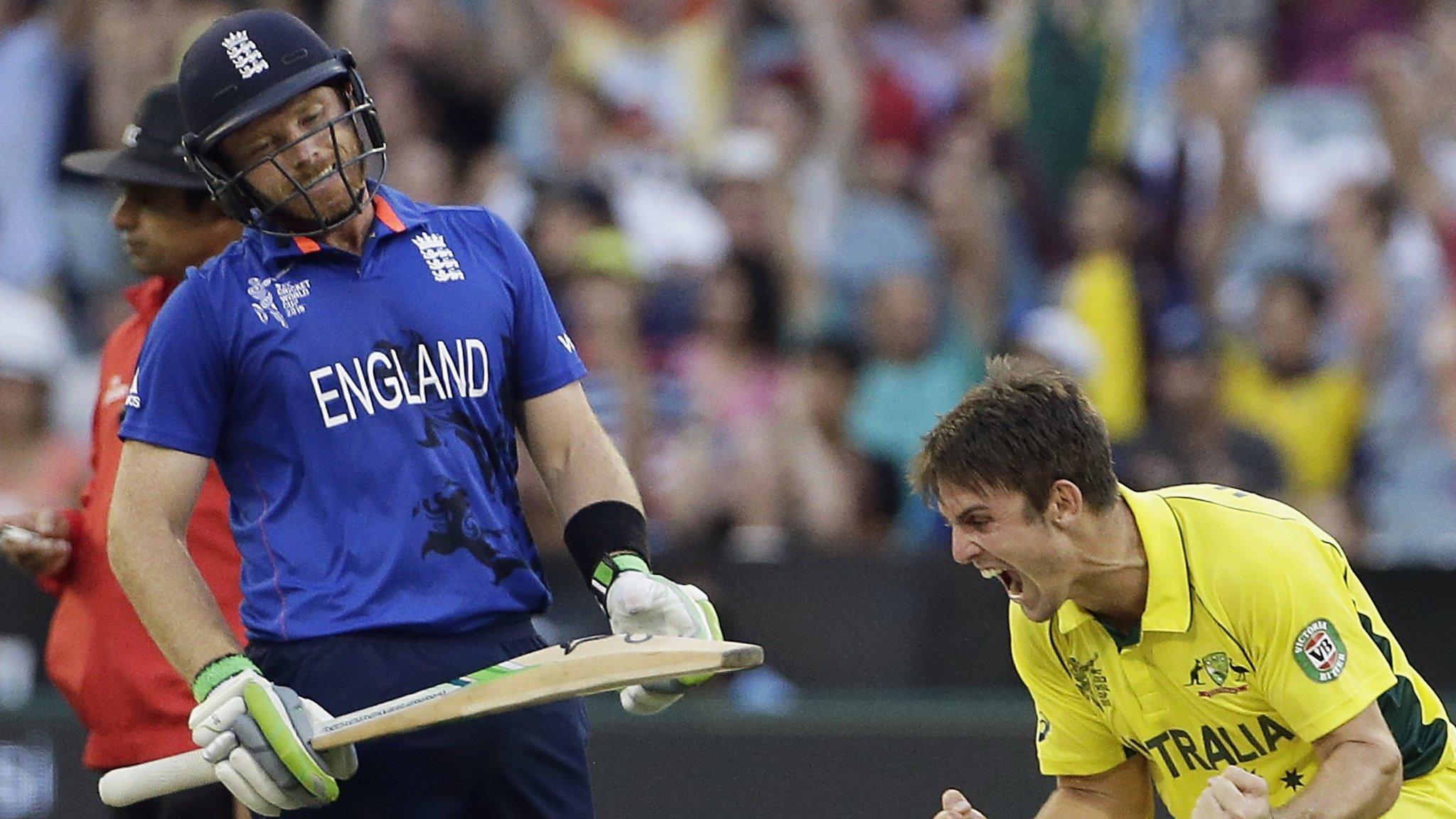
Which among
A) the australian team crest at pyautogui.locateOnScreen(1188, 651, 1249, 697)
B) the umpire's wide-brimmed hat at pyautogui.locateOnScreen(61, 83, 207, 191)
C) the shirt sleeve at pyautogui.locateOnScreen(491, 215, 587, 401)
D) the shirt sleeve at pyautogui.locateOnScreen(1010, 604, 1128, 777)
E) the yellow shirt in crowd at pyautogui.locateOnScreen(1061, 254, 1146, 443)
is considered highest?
the umpire's wide-brimmed hat at pyautogui.locateOnScreen(61, 83, 207, 191)

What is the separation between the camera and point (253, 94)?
3.49 m

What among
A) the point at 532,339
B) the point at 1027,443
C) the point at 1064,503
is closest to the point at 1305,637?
the point at 1064,503

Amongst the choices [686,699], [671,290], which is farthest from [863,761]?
[671,290]

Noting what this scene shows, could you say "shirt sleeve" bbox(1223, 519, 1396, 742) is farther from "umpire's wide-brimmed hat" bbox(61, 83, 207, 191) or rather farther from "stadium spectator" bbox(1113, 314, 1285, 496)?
"stadium spectator" bbox(1113, 314, 1285, 496)

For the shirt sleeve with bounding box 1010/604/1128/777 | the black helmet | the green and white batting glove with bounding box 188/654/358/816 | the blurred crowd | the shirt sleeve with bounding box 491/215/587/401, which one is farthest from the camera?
the blurred crowd

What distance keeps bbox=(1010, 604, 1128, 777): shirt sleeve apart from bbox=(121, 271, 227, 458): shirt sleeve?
1.60 metres

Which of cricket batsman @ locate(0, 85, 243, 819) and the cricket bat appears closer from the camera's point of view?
the cricket bat

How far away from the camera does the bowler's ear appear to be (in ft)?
11.5

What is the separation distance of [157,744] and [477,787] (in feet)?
4.50

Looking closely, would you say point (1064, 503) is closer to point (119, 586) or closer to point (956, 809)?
point (956, 809)

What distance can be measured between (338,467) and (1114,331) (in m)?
5.48

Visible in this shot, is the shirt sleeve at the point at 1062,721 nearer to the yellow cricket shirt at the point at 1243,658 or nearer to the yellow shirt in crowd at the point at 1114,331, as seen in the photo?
the yellow cricket shirt at the point at 1243,658

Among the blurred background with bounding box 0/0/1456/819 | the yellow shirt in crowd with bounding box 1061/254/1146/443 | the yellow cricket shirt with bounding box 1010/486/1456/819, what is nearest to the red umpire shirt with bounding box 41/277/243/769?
the yellow cricket shirt with bounding box 1010/486/1456/819

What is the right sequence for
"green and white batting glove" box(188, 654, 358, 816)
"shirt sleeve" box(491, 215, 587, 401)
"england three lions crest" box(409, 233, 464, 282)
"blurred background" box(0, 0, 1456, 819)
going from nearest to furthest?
"green and white batting glove" box(188, 654, 358, 816) → "england three lions crest" box(409, 233, 464, 282) → "shirt sleeve" box(491, 215, 587, 401) → "blurred background" box(0, 0, 1456, 819)
